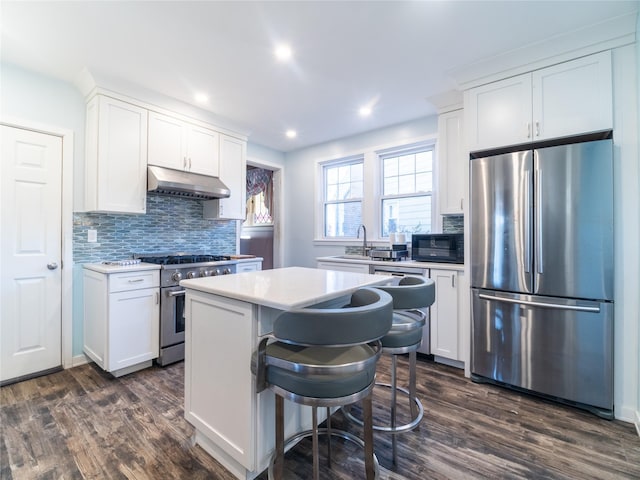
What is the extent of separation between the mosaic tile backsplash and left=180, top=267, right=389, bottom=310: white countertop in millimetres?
1921

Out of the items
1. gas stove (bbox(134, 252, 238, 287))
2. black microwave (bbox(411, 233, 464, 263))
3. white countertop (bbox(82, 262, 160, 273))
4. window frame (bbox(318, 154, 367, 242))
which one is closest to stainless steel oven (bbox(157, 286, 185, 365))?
gas stove (bbox(134, 252, 238, 287))

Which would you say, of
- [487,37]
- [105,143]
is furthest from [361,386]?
[105,143]

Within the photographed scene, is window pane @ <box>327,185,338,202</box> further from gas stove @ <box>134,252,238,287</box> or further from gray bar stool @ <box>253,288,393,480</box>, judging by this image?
gray bar stool @ <box>253,288,393,480</box>

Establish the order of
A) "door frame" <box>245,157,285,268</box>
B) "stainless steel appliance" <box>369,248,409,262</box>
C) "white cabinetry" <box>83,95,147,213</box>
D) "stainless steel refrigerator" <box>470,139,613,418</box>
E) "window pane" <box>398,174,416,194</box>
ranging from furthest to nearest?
"door frame" <box>245,157,285,268</box>, "window pane" <box>398,174,416,194</box>, "stainless steel appliance" <box>369,248,409,262</box>, "white cabinetry" <box>83,95,147,213</box>, "stainless steel refrigerator" <box>470,139,613,418</box>

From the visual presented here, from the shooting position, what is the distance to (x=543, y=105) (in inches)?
90.4

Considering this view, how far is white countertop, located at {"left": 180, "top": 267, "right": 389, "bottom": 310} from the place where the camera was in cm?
129

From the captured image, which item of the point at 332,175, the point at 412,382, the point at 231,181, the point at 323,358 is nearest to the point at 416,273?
the point at 412,382

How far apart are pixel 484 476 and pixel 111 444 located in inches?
81.8

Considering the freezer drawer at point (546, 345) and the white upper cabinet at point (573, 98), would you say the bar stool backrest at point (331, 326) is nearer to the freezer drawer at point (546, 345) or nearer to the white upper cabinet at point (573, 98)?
the freezer drawer at point (546, 345)

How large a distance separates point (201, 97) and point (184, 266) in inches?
68.9

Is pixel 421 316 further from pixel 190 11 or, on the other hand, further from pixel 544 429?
pixel 190 11

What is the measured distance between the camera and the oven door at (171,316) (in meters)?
2.80

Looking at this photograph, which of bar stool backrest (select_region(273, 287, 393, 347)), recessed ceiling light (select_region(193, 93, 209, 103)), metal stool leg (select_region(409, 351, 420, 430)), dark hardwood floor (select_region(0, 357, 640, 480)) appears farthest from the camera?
recessed ceiling light (select_region(193, 93, 209, 103))

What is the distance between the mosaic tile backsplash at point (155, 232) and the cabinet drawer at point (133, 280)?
2.04ft
